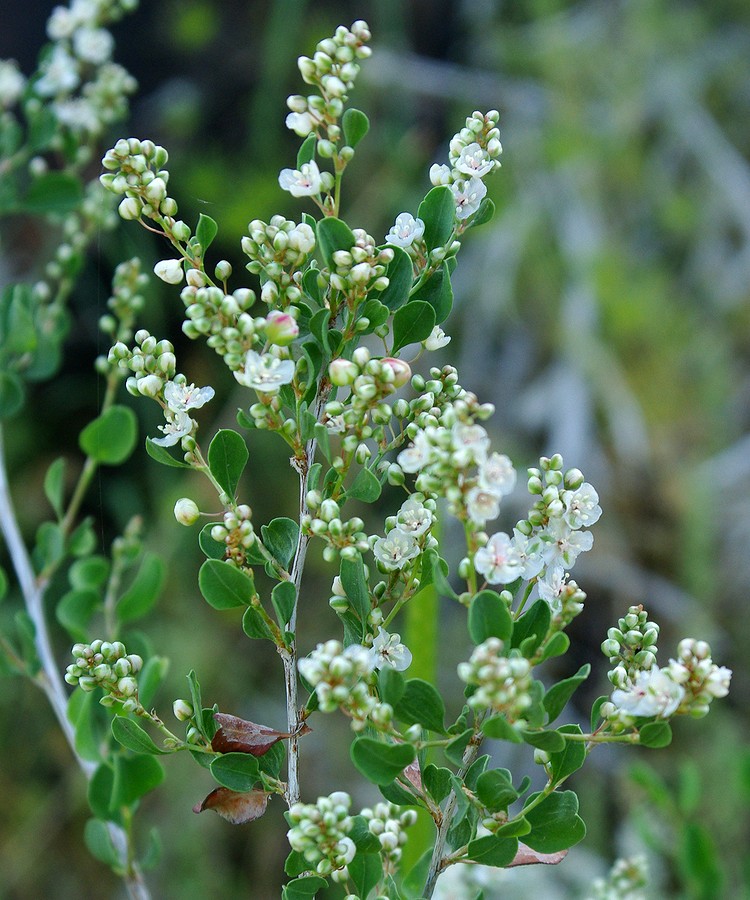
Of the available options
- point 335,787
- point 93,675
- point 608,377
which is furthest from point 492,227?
point 93,675

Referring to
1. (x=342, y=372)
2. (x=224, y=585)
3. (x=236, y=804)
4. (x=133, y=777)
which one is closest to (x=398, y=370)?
(x=342, y=372)

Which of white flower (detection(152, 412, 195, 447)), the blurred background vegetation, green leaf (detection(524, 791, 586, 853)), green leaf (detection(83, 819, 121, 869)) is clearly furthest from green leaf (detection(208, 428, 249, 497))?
the blurred background vegetation

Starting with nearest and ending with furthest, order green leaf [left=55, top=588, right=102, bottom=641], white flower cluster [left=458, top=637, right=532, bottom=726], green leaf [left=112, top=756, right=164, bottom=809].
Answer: white flower cluster [left=458, top=637, right=532, bottom=726]
green leaf [left=112, top=756, right=164, bottom=809]
green leaf [left=55, top=588, right=102, bottom=641]

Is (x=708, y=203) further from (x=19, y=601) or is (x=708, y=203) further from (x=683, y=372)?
(x=19, y=601)

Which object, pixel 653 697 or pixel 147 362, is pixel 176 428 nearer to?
pixel 147 362

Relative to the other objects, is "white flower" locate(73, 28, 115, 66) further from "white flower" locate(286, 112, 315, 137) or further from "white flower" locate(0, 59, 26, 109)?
"white flower" locate(286, 112, 315, 137)

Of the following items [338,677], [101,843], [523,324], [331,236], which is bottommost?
[523,324]
